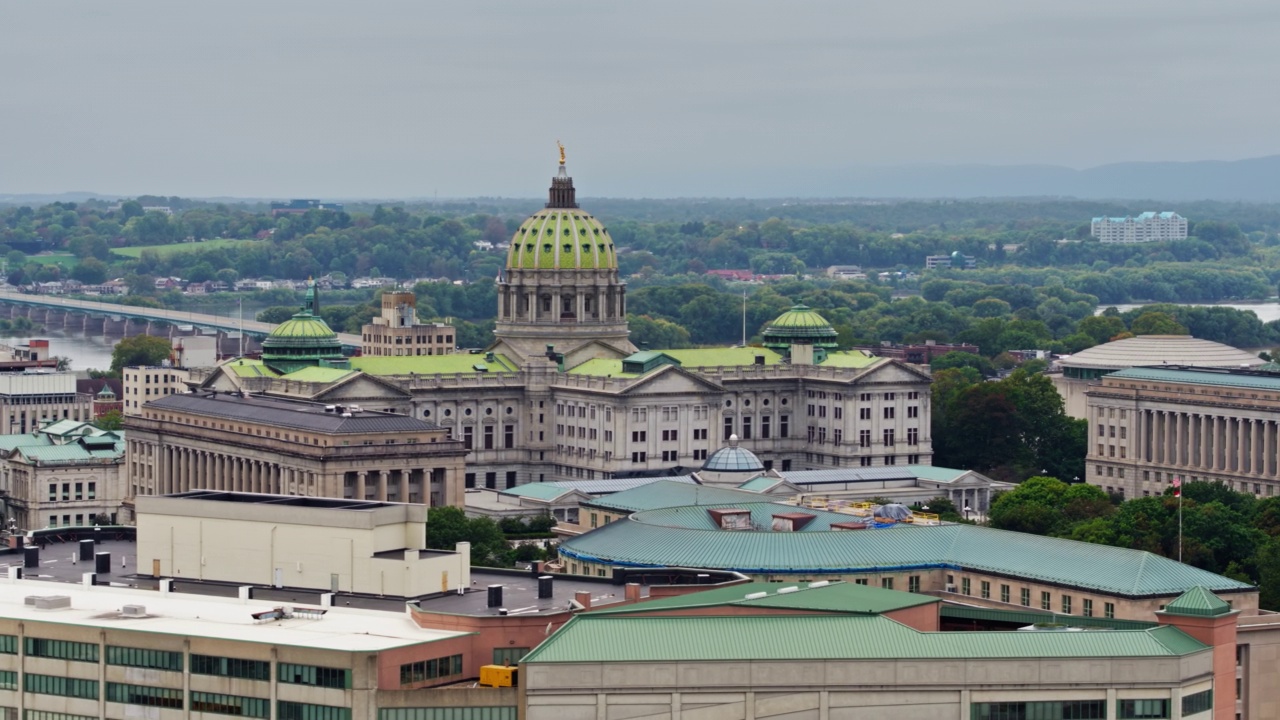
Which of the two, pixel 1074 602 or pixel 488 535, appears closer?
pixel 1074 602

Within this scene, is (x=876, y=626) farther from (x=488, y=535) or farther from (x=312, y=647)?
(x=488, y=535)

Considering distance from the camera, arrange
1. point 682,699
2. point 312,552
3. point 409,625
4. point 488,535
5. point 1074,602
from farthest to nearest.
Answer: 1. point 488,535
2. point 1074,602
3. point 312,552
4. point 409,625
5. point 682,699

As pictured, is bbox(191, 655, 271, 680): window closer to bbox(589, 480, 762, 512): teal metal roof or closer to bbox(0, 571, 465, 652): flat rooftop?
bbox(0, 571, 465, 652): flat rooftop

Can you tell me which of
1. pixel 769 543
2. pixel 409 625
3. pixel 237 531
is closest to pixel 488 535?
pixel 769 543

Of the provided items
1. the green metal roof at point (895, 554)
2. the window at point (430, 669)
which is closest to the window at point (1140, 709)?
the window at point (430, 669)

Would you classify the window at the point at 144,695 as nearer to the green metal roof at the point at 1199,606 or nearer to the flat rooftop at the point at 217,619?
the flat rooftop at the point at 217,619

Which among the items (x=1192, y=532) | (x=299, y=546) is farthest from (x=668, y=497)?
(x=299, y=546)
